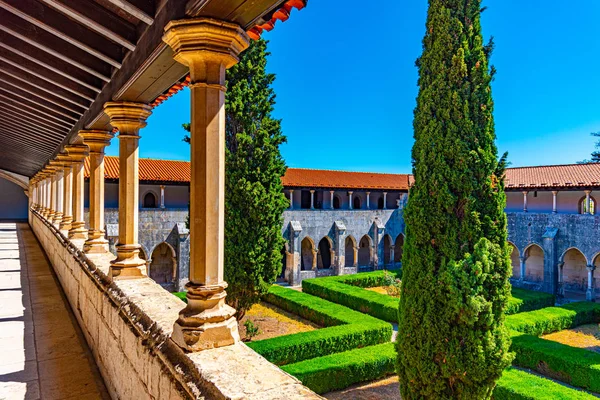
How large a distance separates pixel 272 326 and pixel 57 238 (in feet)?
23.5

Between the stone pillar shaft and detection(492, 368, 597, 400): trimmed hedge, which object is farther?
detection(492, 368, 597, 400): trimmed hedge

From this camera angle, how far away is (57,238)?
8594mm

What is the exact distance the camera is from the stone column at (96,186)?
5.82 meters

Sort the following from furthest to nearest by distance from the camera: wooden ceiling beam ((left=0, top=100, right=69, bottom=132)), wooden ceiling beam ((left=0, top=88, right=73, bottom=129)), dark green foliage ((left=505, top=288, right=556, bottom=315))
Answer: dark green foliage ((left=505, top=288, right=556, bottom=315)), wooden ceiling beam ((left=0, top=100, right=69, bottom=132)), wooden ceiling beam ((left=0, top=88, right=73, bottom=129))

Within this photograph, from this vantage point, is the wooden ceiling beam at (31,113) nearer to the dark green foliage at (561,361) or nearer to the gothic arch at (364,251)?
the dark green foliage at (561,361)

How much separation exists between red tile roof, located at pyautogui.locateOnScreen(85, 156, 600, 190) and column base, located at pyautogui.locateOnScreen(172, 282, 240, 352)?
15.7 metres

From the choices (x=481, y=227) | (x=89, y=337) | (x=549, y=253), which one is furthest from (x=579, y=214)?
(x=89, y=337)

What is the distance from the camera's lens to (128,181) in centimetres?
429

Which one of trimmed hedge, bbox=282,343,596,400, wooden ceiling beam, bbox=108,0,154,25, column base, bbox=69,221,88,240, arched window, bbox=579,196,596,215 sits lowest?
trimmed hedge, bbox=282,343,596,400

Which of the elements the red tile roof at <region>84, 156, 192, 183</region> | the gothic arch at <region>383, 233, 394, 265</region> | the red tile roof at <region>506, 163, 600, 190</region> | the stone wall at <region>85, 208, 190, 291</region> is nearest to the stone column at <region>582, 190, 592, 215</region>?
the red tile roof at <region>506, 163, 600, 190</region>

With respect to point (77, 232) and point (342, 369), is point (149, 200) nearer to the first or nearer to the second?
point (77, 232)

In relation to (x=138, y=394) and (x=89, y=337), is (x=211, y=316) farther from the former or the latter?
(x=89, y=337)

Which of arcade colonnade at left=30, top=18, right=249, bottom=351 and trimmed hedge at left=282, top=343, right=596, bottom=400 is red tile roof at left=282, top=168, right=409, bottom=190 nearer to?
trimmed hedge at left=282, top=343, right=596, bottom=400

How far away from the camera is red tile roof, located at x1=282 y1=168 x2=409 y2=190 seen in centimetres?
2267
